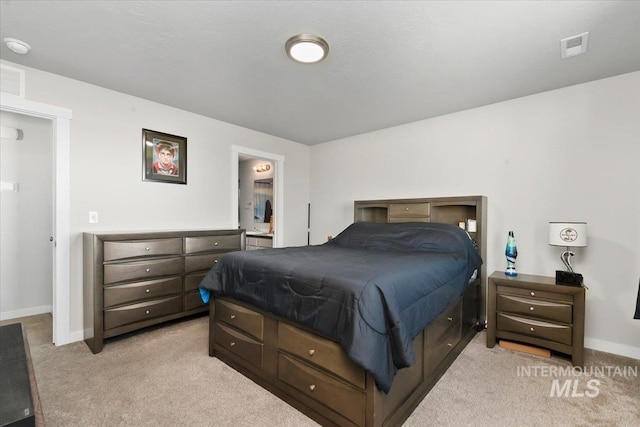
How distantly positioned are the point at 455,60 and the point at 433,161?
61.2 inches

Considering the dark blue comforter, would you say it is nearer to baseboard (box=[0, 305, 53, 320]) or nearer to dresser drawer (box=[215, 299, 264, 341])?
dresser drawer (box=[215, 299, 264, 341])

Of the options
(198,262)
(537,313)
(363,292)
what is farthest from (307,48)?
(537,313)

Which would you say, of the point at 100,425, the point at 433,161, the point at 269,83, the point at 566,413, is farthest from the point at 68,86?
the point at 566,413

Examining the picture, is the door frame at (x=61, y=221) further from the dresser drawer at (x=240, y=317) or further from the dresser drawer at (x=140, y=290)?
the dresser drawer at (x=240, y=317)

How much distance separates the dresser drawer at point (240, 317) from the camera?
2105 millimetres

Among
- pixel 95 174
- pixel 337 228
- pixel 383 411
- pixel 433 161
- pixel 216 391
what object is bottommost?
pixel 216 391

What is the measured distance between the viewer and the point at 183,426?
1.70 meters

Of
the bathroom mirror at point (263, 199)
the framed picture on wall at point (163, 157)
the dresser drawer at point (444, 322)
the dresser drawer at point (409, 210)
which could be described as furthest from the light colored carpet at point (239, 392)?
the bathroom mirror at point (263, 199)

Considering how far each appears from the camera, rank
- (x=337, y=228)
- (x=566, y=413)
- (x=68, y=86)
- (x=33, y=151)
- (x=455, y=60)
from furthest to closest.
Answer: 1. (x=337, y=228)
2. (x=33, y=151)
3. (x=68, y=86)
4. (x=455, y=60)
5. (x=566, y=413)

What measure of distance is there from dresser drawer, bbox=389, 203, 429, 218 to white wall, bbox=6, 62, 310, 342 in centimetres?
226

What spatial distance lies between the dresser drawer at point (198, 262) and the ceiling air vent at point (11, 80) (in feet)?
6.74

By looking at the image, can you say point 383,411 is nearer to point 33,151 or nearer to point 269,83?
point 269,83

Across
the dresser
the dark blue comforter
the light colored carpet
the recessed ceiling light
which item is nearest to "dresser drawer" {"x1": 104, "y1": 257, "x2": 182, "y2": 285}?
the dresser

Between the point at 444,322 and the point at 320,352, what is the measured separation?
1.10 m
